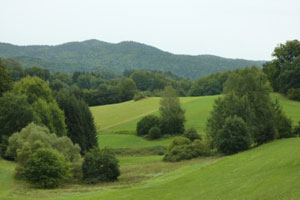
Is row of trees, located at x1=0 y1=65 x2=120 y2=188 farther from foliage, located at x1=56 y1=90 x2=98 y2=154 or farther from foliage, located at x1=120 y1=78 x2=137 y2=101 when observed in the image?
foliage, located at x1=120 y1=78 x2=137 y2=101

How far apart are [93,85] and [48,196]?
15399 centimetres

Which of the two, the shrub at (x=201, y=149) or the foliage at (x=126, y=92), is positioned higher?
the foliage at (x=126, y=92)

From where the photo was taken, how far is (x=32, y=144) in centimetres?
3350

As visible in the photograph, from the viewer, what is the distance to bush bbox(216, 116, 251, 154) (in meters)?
40.8

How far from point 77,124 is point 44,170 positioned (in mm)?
30060

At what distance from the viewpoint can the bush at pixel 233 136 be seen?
1604 inches

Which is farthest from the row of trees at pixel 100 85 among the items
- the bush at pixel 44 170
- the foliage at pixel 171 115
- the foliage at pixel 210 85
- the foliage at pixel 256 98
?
the bush at pixel 44 170

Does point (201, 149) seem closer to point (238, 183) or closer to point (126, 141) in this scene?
point (238, 183)

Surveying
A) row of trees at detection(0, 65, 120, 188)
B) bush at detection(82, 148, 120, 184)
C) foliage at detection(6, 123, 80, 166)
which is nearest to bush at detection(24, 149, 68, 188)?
row of trees at detection(0, 65, 120, 188)

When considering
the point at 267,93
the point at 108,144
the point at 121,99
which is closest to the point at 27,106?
the point at 108,144

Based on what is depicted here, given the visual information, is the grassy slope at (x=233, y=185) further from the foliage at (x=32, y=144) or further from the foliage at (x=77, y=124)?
A: the foliage at (x=77, y=124)

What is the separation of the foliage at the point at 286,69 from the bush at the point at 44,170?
63480 millimetres

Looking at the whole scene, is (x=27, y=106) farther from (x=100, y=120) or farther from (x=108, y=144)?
(x=100, y=120)

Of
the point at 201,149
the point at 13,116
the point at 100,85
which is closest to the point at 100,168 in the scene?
the point at 13,116
